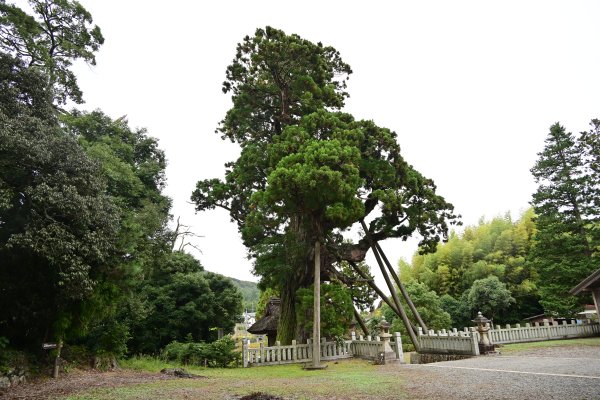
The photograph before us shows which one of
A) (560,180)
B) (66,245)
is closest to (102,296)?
(66,245)

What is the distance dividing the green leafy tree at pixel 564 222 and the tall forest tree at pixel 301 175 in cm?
808

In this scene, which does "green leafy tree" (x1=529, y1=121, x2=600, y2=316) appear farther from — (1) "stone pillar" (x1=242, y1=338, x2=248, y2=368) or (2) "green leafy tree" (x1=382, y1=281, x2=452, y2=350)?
(1) "stone pillar" (x1=242, y1=338, x2=248, y2=368)

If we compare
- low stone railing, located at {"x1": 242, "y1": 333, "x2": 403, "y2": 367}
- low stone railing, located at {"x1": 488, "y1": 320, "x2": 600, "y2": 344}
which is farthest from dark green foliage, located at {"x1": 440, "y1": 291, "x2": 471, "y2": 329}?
low stone railing, located at {"x1": 242, "y1": 333, "x2": 403, "y2": 367}

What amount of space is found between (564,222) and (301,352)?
15.0 m

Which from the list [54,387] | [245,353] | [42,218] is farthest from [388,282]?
[42,218]

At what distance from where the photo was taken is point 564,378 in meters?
5.91

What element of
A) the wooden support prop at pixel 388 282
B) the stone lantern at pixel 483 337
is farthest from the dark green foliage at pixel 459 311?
the stone lantern at pixel 483 337

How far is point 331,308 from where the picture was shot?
41.8ft

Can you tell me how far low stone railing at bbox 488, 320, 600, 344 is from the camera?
17.2 metres

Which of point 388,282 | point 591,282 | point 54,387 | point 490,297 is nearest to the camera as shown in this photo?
point 54,387

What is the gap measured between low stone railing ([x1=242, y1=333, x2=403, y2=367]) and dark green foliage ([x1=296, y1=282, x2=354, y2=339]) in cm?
120

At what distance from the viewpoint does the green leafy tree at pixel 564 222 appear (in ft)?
60.6

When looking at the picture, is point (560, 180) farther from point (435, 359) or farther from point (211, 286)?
point (211, 286)

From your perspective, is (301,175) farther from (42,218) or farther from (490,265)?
(490,265)
